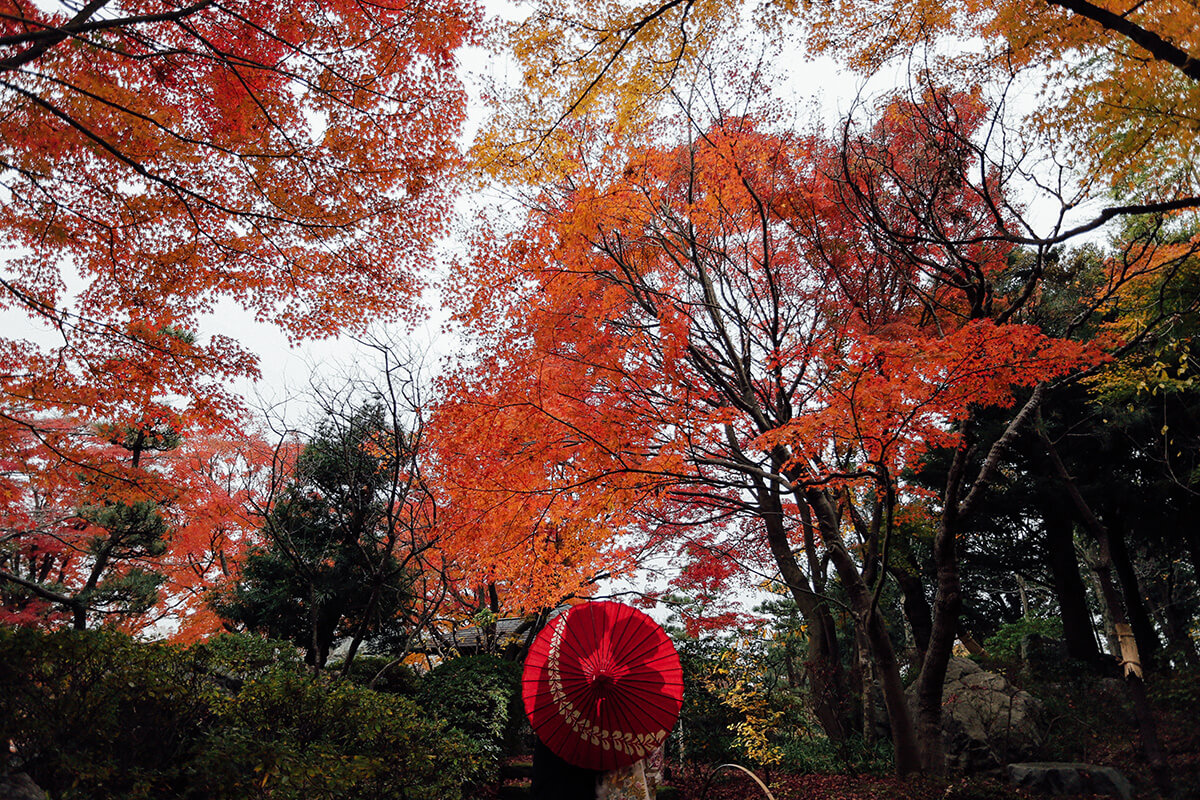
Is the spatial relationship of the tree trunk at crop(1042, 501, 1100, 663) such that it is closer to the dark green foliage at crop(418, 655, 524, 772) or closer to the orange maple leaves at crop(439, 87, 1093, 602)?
the orange maple leaves at crop(439, 87, 1093, 602)

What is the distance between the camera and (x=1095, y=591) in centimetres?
2253

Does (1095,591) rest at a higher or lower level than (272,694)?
higher

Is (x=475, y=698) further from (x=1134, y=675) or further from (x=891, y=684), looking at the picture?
(x=1134, y=675)

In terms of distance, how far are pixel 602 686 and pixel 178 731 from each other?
338 cm

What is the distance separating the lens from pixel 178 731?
3.91 meters

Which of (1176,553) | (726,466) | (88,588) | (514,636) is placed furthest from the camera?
(1176,553)

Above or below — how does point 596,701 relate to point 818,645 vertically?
below

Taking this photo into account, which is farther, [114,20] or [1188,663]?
[1188,663]

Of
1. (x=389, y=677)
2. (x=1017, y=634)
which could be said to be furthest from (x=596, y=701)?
(x=1017, y=634)

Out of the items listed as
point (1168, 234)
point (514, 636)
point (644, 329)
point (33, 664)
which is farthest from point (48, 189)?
point (1168, 234)

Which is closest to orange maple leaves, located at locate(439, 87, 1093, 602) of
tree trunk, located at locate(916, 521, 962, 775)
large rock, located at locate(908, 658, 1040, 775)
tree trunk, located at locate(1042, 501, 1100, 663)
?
tree trunk, located at locate(916, 521, 962, 775)

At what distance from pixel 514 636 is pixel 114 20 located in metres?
10.4

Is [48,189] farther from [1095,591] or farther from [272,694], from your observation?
[1095,591]

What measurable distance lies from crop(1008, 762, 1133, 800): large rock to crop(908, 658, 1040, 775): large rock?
129cm
